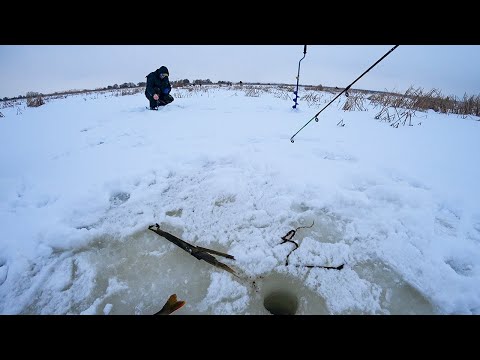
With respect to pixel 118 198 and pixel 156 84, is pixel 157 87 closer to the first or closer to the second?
pixel 156 84

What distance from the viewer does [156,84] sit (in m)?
8.05

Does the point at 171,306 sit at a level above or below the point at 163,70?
below

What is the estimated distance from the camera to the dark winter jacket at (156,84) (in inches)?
314

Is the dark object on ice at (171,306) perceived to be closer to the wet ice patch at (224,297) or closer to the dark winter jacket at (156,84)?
the wet ice patch at (224,297)

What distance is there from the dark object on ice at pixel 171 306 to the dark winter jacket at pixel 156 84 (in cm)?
751

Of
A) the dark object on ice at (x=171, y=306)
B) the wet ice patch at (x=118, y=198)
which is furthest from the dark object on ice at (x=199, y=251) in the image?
the wet ice patch at (x=118, y=198)

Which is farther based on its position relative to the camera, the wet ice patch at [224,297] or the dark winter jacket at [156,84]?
the dark winter jacket at [156,84]

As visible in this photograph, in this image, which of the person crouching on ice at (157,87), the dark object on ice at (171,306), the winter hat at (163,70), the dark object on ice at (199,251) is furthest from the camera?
the winter hat at (163,70)

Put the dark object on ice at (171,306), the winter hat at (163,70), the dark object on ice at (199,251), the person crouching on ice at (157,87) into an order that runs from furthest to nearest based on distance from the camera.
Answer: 1. the winter hat at (163,70)
2. the person crouching on ice at (157,87)
3. the dark object on ice at (199,251)
4. the dark object on ice at (171,306)

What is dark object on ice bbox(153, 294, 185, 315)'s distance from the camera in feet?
5.05

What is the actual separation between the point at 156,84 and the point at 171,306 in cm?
788

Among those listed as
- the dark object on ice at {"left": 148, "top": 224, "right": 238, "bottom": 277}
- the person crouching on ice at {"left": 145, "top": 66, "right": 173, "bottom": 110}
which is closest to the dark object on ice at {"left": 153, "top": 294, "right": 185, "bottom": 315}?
the dark object on ice at {"left": 148, "top": 224, "right": 238, "bottom": 277}

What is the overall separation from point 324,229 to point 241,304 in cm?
100

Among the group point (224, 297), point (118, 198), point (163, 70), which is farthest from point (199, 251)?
point (163, 70)
